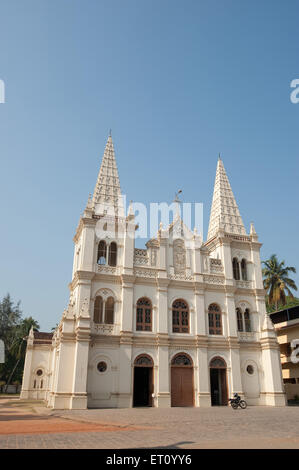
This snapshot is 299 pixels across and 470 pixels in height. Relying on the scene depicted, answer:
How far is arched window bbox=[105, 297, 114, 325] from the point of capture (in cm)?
2698

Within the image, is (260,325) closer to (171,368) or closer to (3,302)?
(171,368)

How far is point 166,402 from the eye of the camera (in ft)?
83.5

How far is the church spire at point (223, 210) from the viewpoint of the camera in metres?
34.2

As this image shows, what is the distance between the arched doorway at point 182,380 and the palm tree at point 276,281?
1807 centimetres

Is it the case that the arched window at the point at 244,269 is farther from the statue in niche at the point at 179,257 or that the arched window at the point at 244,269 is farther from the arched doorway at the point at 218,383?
the arched doorway at the point at 218,383

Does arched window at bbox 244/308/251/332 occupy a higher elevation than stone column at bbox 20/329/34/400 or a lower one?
higher

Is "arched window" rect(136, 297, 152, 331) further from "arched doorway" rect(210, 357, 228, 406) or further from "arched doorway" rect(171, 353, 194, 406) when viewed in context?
"arched doorway" rect(210, 357, 228, 406)

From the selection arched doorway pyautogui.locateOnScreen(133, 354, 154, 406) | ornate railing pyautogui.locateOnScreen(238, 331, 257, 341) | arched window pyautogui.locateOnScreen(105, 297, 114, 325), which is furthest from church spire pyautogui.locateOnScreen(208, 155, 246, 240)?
arched doorway pyautogui.locateOnScreen(133, 354, 154, 406)

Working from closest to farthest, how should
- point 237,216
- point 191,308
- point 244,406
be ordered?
point 244,406, point 191,308, point 237,216

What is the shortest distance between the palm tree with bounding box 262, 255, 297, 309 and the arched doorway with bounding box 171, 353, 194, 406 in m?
18.1

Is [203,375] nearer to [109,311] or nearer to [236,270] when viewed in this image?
[109,311]

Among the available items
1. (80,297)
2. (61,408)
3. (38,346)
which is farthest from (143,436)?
(38,346)

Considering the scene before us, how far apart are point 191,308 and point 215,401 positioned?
295 inches

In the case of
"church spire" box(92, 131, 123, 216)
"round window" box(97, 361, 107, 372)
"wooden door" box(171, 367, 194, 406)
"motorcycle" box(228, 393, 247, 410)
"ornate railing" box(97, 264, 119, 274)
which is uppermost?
"church spire" box(92, 131, 123, 216)
